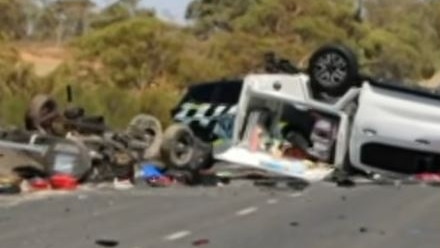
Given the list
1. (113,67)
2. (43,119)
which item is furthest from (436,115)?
(113,67)

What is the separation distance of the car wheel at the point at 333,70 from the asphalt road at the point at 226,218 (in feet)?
9.96

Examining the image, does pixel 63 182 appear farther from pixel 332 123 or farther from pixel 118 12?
pixel 118 12

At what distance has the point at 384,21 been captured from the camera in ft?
355

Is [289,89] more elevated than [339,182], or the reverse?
[289,89]

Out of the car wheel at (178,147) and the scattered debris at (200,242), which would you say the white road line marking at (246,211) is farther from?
the car wheel at (178,147)

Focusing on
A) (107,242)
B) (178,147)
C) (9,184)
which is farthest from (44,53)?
(107,242)

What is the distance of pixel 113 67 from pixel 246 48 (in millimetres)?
9750

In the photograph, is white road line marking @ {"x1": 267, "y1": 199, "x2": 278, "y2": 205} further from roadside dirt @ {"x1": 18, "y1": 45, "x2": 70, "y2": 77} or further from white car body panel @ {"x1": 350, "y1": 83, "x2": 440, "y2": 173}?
roadside dirt @ {"x1": 18, "y1": 45, "x2": 70, "y2": 77}

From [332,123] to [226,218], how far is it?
7.78 m

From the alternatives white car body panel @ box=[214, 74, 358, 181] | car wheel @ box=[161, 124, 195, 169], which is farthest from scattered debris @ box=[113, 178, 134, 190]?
white car body panel @ box=[214, 74, 358, 181]

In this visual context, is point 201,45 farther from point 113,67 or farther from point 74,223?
point 74,223

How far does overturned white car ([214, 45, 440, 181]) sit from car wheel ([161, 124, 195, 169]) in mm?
521

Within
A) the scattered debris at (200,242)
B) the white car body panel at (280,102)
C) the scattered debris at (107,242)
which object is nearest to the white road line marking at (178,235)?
the scattered debris at (200,242)

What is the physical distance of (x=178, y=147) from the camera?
72.5 feet
